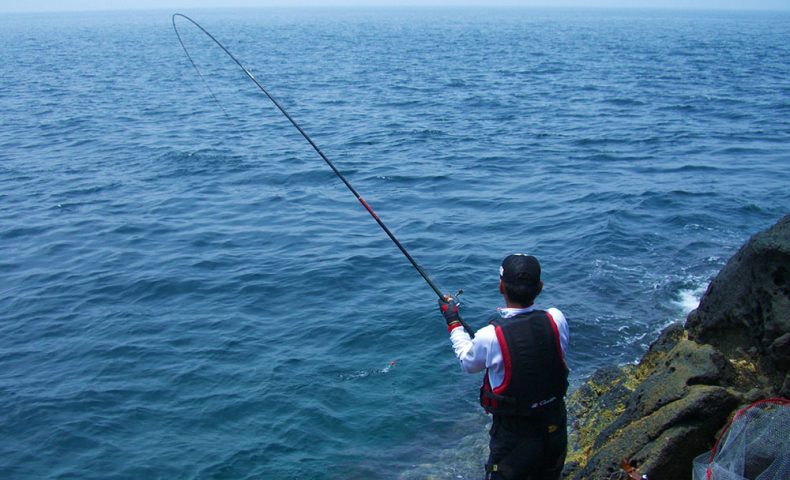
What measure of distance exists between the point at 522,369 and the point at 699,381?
92.7 inches

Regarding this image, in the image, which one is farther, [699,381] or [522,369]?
[699,381]

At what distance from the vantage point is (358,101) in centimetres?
3206

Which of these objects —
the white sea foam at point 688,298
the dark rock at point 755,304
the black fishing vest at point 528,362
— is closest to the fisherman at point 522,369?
the black fishing vest at point 528,362

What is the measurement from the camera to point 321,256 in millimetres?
13844

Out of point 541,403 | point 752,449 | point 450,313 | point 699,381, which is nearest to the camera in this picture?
point 541,403

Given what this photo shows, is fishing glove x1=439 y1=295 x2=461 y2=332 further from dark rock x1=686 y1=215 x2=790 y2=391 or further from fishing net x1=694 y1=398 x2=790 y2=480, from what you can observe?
dark rock x1=686 y1=215 x2=790 y2=391

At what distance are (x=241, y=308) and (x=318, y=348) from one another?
1.91 metres

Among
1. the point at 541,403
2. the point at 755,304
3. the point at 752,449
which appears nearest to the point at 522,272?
the point at 541,403

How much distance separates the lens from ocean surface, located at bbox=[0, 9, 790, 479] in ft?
29.0

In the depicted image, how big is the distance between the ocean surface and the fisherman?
3.24 metres

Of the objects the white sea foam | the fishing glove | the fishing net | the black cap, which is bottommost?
the white sea foam

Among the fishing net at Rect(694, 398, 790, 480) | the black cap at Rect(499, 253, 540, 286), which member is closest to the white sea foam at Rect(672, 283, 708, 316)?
the fishing net at Rect(694, 398, 790, 480)

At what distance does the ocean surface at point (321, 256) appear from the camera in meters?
8.83

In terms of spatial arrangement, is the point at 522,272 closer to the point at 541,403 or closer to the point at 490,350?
A: the point at 490,350
